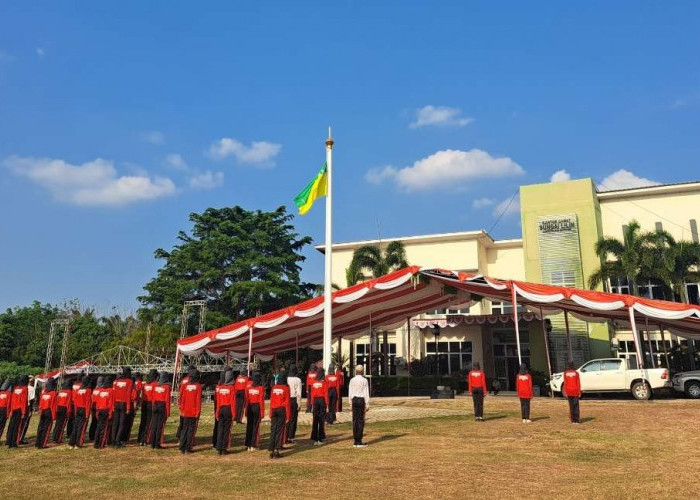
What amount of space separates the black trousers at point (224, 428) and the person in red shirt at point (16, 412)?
4.88 metres

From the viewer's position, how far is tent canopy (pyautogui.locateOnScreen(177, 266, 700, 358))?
56.3 ft

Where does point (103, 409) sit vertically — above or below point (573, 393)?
below

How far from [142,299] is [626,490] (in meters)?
41.0

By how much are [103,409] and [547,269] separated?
26.2 m

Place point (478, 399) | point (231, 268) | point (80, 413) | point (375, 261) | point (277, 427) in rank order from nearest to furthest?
point (277, 427) → point (80, 413) → point (478, 399) → point (375, 261) → point (231, 268)

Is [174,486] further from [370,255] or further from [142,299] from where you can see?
[142,299]

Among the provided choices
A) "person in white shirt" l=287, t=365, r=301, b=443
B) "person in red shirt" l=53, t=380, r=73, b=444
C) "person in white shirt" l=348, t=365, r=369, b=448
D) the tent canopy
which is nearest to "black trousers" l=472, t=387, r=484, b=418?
"person in white shirt" l=348, t=365, r=369, b=448

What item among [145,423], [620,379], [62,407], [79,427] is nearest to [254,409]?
[145,423]

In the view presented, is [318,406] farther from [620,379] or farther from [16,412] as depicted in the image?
[620,379]

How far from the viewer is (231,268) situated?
134ft

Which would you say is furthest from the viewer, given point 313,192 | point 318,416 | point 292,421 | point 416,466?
point 313,192

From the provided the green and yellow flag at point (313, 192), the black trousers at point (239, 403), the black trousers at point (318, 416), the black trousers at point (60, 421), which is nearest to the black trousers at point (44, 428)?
the black trousers at point (60, 421)

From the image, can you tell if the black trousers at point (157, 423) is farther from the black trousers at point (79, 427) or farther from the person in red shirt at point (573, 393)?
the person in red shirt at point (573, 393)

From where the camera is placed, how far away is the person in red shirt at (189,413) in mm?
9992
